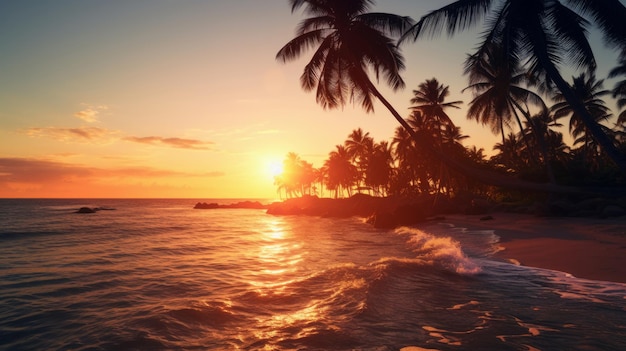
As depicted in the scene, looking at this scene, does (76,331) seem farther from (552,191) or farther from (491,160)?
(491,160)

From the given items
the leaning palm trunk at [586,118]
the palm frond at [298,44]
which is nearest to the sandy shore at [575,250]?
the leaning palm trunk at [586,118]

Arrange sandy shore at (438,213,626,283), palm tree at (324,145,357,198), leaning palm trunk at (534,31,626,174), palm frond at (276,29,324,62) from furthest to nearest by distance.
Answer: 1. palm tree at (324,145,357,198)
2. palm frond at (276,29,324,62)
3. sandy shore at (438,213,626,283)
4. leaning palm trunk at (534,31,626,174)

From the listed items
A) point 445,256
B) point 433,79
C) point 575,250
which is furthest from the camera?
point 433,79

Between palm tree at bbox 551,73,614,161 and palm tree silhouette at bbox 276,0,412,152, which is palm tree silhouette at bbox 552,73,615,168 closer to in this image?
palm tree at bbox 551,73,614,161

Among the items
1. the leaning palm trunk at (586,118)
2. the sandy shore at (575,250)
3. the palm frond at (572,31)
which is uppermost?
the palm frond at (572,31)

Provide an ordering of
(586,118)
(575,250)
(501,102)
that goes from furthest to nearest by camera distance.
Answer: (501,102) < (575,250) < (586,118)

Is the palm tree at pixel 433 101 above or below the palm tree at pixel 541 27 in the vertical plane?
above

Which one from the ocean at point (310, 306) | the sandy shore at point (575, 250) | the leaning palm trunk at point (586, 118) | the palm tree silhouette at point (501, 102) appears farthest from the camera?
the palm tree silhouette at point (501, 102)

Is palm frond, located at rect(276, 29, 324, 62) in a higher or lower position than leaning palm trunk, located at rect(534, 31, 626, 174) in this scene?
higher

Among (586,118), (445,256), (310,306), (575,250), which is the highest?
(586,118)

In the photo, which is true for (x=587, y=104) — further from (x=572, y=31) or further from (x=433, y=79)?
(x=572, y=31)

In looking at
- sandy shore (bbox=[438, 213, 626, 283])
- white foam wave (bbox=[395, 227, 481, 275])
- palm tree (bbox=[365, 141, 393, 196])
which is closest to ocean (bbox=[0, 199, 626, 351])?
white foam wave (bbox=[395, 227, 481, 275])

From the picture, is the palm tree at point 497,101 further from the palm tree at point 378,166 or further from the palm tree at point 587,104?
the palm tree at point 378,166

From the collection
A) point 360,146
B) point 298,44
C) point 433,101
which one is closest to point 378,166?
point 360,146
